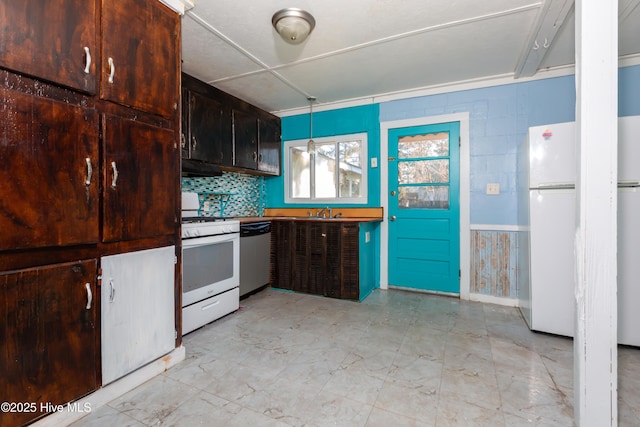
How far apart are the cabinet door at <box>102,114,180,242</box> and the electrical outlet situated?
3173mm

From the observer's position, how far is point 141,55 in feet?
5.67

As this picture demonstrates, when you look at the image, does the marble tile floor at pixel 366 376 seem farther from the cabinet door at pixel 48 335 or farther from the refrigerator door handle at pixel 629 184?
the refrigerator door handle at pixel 629 184

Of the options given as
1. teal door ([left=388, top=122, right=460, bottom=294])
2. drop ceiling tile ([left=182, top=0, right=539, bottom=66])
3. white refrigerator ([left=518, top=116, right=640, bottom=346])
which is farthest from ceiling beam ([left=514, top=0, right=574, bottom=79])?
teal door ([left=388, top=122, right=460, bottom=294])

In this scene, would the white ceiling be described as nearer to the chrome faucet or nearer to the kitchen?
the kitchen

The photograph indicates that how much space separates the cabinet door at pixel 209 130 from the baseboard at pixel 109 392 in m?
1.91

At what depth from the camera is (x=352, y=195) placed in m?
Answer: 4.04

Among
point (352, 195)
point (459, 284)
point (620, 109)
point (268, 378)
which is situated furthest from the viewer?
point (352, 195)

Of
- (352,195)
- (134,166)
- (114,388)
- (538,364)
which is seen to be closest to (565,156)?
(538,364)

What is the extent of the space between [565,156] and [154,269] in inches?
126

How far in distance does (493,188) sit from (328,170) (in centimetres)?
210

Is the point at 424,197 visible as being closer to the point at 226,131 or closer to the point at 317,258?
the point at 317,258

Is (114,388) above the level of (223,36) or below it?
below

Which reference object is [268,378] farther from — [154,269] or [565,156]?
[565,156]

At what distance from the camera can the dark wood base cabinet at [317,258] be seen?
3.30m
